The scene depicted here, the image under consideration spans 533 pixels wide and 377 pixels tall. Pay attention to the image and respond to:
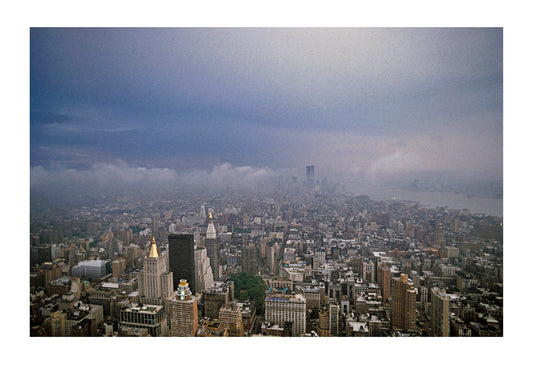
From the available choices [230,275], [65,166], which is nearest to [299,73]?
[230,275]

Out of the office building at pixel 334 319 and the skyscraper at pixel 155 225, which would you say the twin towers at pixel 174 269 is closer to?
the skyscraper at pixel 155 225

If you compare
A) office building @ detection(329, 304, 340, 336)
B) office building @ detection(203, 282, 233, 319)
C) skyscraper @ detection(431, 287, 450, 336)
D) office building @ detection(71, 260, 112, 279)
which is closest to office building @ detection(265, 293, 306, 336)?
office building @ detection(329, 304, 340, 336)

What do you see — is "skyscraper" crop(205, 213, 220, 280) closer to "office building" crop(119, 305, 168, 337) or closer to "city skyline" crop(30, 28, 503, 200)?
"city skyline" crop(30, 28, 503, 200)

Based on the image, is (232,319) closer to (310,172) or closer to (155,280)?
(155,280)

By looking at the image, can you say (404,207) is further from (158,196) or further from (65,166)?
(65,166)

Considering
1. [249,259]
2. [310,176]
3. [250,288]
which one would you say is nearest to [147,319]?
[250,288]

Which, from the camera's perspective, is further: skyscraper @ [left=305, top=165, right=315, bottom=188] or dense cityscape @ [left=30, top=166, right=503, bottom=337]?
skyscraper @ [left=305, top=165, right=315, bottom=188]
